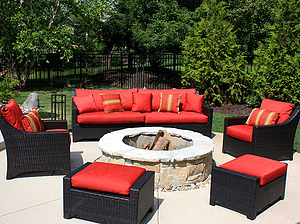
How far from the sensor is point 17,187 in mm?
4117

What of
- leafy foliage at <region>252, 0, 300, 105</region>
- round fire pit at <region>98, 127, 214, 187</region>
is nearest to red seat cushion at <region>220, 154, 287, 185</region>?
round fire pit at <region>98, 127, 214, 187</region>

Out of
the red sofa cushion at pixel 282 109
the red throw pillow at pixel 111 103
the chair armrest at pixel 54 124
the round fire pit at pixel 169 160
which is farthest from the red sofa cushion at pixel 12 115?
the red sofa cushion at pixel 282 109

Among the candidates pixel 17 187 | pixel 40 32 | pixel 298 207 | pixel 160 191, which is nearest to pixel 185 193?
pixel 160 191

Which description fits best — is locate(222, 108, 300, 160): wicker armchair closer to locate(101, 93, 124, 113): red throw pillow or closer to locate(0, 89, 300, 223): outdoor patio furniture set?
locate(0, 89, 300, 223): outdoor patio furniture set

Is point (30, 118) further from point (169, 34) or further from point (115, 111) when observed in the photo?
point (169, 34)

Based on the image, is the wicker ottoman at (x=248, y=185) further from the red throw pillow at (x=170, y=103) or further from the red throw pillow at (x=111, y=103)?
the red throw pillow at (x=111, y=103)

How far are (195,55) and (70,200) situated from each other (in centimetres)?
796

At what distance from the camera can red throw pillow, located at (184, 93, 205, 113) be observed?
22.1 ft

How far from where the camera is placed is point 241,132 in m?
5.41

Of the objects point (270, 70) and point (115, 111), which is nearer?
point (115, 111)

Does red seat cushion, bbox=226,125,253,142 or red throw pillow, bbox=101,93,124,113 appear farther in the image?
red throw pillow, bbox=101,93,124,113

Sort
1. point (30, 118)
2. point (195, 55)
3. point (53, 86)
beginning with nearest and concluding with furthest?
point (30, 118) → point (195, 55) → point (53, 86)

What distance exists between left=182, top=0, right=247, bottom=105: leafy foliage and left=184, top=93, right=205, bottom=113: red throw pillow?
3.26 meters

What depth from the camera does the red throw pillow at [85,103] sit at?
641 cm
